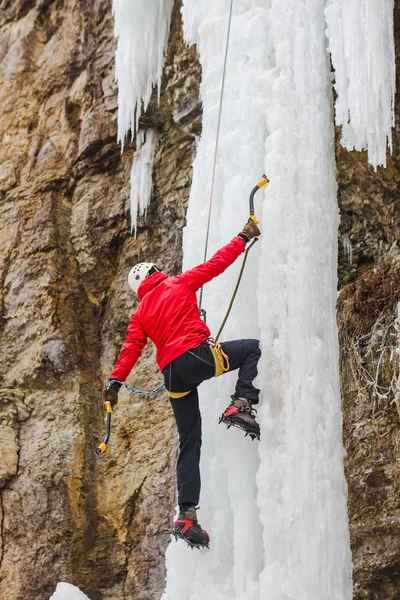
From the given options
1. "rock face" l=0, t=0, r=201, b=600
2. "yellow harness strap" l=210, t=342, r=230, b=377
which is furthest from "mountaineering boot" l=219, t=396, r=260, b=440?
"rock face" l=0, t=0, r=201, b=600

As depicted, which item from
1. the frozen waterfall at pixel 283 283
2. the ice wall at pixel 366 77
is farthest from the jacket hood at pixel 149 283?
the ice wall at pixel 366 77

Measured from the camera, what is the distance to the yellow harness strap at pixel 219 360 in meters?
4.34

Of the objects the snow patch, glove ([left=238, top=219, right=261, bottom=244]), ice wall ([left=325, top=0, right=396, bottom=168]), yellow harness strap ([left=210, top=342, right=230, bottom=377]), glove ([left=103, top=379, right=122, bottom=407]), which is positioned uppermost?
ice wall ([left=325, top=0, right=396, bottom=168])

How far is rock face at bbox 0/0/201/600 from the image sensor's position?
6.28 m

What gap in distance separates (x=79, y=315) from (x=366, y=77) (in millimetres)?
3480

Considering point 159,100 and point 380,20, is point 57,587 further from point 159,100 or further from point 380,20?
point 380,20

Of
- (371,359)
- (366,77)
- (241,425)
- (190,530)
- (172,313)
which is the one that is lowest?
(190,530)

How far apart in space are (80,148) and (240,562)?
15.3 ft

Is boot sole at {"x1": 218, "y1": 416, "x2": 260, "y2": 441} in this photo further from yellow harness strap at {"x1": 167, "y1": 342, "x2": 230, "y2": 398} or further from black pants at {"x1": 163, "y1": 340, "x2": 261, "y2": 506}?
yellow harness strap at {"x1": 167, "y1": 342, "x2": 230, "y2": 398}

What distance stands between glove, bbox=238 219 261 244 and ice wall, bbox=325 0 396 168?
983 mm

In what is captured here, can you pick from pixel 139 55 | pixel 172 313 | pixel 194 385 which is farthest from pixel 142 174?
pixel 194 385

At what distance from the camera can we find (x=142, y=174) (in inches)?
278

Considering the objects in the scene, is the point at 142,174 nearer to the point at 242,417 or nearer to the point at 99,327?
the point at 99,327

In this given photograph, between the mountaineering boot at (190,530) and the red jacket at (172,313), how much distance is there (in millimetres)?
863
